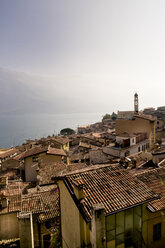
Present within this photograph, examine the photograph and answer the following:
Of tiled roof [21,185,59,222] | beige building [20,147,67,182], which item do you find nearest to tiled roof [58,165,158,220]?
tiled roof [21,185,59,222]

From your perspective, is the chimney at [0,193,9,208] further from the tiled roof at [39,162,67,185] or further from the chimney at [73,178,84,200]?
the chimney at [73,178,84,200]

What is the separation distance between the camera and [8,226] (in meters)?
11.0

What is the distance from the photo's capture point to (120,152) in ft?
79.9

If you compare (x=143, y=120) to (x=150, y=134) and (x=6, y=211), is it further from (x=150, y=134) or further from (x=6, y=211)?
(x=6, y=211)

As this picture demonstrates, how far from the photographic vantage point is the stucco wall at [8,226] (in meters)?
10.9

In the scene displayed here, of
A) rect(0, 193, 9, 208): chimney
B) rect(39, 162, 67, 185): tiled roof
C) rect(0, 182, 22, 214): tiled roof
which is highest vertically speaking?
rect(0, 193, 9, 208): chimney

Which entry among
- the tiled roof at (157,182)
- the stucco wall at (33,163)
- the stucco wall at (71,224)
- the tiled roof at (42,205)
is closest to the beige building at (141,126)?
the stucco wall at (33,163)

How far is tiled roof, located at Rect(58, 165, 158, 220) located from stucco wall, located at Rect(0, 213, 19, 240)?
20.6 ft

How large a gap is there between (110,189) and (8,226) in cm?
802

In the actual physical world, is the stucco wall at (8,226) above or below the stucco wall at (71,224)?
below

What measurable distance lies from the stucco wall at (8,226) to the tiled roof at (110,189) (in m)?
6.28

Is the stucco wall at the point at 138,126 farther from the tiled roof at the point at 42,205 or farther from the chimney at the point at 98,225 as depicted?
the chimney at the point at 98,225

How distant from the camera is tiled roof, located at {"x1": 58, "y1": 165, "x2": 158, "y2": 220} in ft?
20.6

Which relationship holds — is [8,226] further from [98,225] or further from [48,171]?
[98,225]
